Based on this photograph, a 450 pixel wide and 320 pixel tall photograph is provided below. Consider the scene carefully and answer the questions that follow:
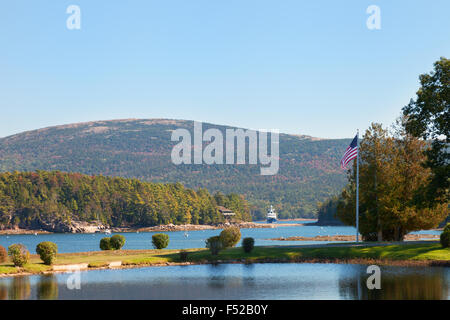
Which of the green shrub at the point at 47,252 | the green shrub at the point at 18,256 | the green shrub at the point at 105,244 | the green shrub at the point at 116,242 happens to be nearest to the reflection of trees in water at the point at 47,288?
the green shrub at the point at 18,256

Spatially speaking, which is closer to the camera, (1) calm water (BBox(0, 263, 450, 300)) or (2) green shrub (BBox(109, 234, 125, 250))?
(1) calm water (BBox(0, 263, 450, 300))

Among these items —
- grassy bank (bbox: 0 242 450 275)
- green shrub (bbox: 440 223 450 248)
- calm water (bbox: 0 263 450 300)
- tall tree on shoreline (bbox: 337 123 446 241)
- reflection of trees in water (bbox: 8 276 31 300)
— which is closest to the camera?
reflection of trees in water (bbox: 8 276 31 300)

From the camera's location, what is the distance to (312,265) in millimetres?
54406

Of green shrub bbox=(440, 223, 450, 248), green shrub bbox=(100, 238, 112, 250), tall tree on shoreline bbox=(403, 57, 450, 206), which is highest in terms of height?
tall tree on shoreline bbox=(403, 57, 450, 206)

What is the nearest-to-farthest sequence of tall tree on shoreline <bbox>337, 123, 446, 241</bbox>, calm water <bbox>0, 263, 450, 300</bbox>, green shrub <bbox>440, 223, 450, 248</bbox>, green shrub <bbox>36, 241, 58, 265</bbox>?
1. calm water <bbox>0, 263, 450, 300</bbox>
2. green shrub <bbox>36, 241, 58, 265</bbox>
3. green shrub <bbox>440, 223, 450, 248</bbox>
4. tall tree on shoreline <bbox>337, 123, 446, 241</bbox>

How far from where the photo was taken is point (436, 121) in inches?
2258

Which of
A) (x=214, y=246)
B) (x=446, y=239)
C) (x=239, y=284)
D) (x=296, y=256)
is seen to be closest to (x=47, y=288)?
(x=239, y=284)

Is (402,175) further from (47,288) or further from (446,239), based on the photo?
(47,288)

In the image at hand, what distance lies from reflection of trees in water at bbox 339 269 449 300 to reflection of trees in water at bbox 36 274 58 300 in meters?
17.1

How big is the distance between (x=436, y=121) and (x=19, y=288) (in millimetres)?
38668

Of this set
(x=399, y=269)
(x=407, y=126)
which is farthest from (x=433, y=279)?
(x=407, y=126)

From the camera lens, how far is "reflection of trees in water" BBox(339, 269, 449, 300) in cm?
3525

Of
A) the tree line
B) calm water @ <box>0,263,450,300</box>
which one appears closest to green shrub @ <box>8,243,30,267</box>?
calm water @ <box>0,263,450,300</box>

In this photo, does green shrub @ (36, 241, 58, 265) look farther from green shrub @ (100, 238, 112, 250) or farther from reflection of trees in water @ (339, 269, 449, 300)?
reflection of trees in water @ (339, 269, 449, 300)
